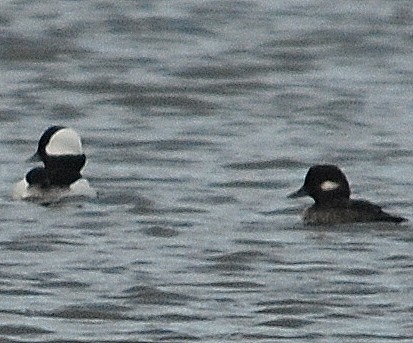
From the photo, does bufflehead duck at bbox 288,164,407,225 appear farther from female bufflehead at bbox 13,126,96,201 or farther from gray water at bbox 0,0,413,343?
female bufflehead at bbox 13,126,96,201

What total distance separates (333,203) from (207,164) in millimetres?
2260

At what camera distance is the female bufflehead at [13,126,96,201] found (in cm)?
1455

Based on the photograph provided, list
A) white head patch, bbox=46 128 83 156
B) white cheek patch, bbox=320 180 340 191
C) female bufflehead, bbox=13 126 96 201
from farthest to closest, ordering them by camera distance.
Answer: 1. white head patch, bbox=46 128 83 156
2. female bufflehead, bbox=13 126 96 201
3. white cheek patch, bbox=320 180 340 191

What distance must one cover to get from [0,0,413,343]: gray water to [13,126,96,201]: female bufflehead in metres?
0.14

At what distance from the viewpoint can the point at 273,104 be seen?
18531mm

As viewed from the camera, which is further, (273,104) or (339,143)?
(273,104)

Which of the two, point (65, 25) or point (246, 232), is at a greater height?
point (65, 25)

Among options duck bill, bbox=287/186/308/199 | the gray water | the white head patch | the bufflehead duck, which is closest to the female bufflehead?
the white head patch

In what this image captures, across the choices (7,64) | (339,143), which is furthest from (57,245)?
(7,64)

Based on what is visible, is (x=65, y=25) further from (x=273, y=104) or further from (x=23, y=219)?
(x=23, y=219)

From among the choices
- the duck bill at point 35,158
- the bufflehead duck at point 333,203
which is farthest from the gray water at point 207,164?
the duck bill at point 35,158

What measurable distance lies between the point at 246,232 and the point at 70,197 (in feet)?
4.99

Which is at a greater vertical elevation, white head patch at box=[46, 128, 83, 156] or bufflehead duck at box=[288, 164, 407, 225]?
white head patch at box=[46, 128, 83, 156]

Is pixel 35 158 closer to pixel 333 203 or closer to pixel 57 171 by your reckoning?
pixel 57 171
